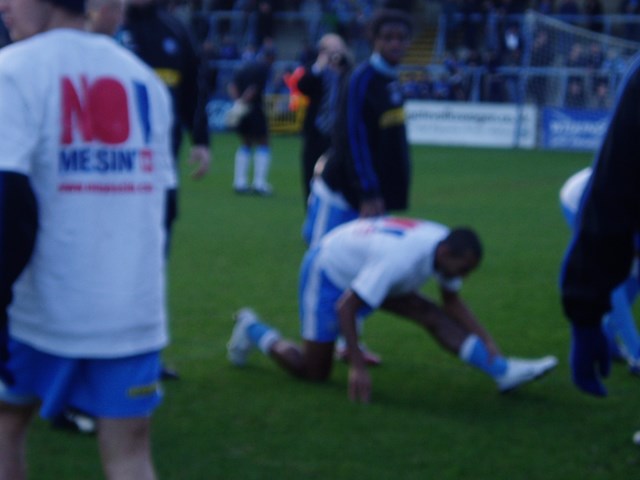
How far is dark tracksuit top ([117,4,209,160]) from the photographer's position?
541cm

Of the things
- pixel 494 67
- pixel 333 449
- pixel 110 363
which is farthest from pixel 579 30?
pixel 110 363

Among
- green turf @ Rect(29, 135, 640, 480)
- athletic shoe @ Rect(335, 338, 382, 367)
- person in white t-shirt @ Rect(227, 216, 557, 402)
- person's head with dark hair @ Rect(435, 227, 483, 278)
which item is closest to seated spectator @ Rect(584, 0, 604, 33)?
green turf @ Rect(29, 135, 640, 480)

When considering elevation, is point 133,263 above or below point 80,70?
below

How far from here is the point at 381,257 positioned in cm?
536

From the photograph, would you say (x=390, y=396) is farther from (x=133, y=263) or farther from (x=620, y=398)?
(x=133, y=263)

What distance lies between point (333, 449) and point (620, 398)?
165 centimetres

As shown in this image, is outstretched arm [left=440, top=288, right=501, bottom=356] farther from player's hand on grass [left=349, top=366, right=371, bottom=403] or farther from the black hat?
the black hat

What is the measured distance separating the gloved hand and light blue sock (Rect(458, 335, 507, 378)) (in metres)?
2.65

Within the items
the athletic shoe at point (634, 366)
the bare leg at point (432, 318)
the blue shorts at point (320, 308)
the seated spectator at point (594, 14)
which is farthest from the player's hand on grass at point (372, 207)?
the seated spectator at point (594, 14)

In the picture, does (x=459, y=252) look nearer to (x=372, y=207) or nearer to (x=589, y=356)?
(x=372, y=207)

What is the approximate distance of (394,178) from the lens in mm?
6438

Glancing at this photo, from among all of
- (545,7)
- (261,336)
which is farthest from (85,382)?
(545,7)

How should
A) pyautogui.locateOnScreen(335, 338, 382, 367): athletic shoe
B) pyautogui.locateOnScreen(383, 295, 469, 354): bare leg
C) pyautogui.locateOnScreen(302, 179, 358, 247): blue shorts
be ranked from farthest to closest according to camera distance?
pyautogui.locateOnScreen(302, 179, 358, 247): blue shorts < pyautogui.locateOnScreen(335, 338, 382, 367): athletic shoe < pyautogui.locateOnScreen(383, 295, 469, 354): bare leg

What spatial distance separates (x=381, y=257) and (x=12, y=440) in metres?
2.67
